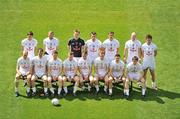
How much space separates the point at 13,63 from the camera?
23.9 meters

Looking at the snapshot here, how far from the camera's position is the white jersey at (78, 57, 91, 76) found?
2194cm

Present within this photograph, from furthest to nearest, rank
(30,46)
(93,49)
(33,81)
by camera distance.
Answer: (30,46)
(93,49)
(33,81)

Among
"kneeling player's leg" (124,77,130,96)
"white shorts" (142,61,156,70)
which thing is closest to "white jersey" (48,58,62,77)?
"kneeling player's leg" (124,77,130,96)

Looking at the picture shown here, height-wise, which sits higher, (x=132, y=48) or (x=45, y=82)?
(x=132, y=48)

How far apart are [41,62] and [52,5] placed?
726cm

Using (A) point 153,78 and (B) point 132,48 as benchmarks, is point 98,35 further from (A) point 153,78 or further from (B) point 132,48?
(A) point 153,78

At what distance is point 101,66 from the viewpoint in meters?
22.0

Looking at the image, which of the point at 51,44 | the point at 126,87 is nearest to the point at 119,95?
the point at 126,87

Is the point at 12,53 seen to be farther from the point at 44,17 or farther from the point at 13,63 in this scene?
the point at 44,17

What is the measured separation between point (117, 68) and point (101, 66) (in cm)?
64

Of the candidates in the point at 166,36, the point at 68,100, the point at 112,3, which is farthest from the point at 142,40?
the point at 68,100

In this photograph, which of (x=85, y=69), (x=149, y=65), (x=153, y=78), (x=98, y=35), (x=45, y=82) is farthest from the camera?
(x=98, y=35)

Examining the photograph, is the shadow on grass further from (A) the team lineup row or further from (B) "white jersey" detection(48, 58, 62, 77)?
(B) "white jersey" detection(48, 58, 62, 77)

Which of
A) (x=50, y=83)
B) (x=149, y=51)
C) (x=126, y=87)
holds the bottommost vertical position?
(x=126, y=87)
